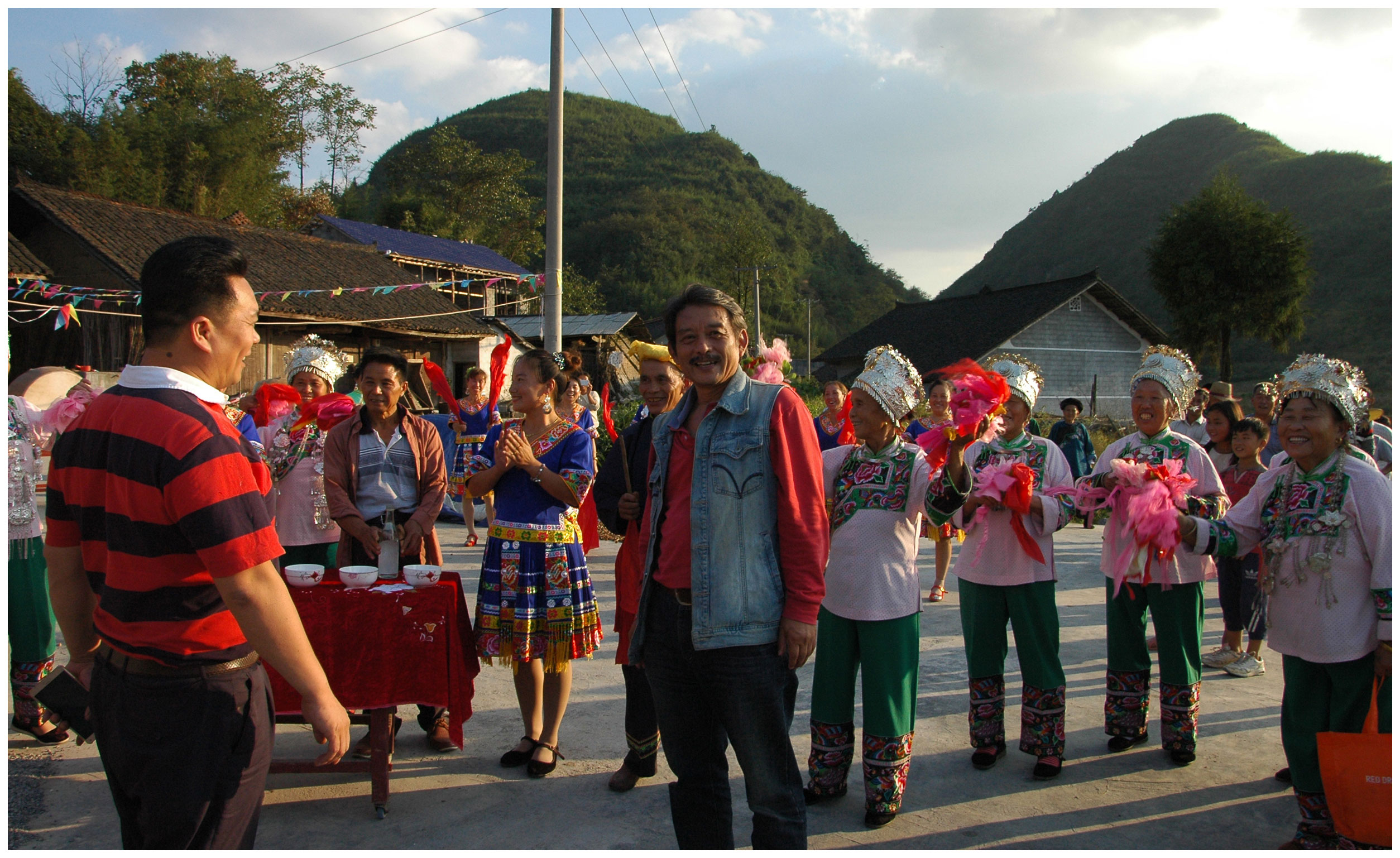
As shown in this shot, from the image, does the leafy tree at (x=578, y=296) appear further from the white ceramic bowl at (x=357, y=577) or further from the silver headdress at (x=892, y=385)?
the silver headdress at (x=892, y=385)

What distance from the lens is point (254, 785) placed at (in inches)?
80.6

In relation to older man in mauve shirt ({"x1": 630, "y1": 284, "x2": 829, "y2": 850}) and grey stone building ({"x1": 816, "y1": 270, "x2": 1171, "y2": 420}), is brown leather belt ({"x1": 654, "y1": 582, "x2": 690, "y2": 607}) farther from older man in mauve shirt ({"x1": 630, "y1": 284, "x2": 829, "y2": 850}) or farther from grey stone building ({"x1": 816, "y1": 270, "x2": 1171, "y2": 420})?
grey stone building ({"x1": 816, "y1": 270, "x2": 1171, "y2": 420})

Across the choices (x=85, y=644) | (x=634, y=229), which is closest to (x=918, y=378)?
(x=85, y=644)

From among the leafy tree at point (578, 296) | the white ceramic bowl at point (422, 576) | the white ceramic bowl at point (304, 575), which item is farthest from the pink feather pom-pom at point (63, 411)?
the leafy tree at point (578, 296)

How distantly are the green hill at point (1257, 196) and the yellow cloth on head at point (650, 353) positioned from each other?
3591 centimetres

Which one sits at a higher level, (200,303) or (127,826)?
(200,303)

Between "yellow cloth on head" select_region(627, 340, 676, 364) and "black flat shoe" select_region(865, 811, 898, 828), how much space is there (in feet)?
6.74

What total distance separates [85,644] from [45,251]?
67.9 feet

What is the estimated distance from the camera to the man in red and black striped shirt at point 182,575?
184 centimetres

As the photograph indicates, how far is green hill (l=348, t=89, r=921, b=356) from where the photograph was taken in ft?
186

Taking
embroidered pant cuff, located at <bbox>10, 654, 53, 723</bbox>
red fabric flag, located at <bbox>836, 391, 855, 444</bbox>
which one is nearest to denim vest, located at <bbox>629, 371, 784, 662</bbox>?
red fabric flag, located at <bbox>836, 391, 855, 444</bbox>

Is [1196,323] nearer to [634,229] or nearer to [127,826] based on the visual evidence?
[127,826]

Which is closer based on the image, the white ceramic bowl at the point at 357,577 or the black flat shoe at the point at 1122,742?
the white ceramic bowl at the point at 357,577

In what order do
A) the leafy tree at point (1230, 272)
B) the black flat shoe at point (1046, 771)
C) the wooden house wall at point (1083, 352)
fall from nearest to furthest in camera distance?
the black flat shoe at point (1046, 771) → the wooden house wall at point (1083, 352) → the leafy tree at point (1230, 272)
